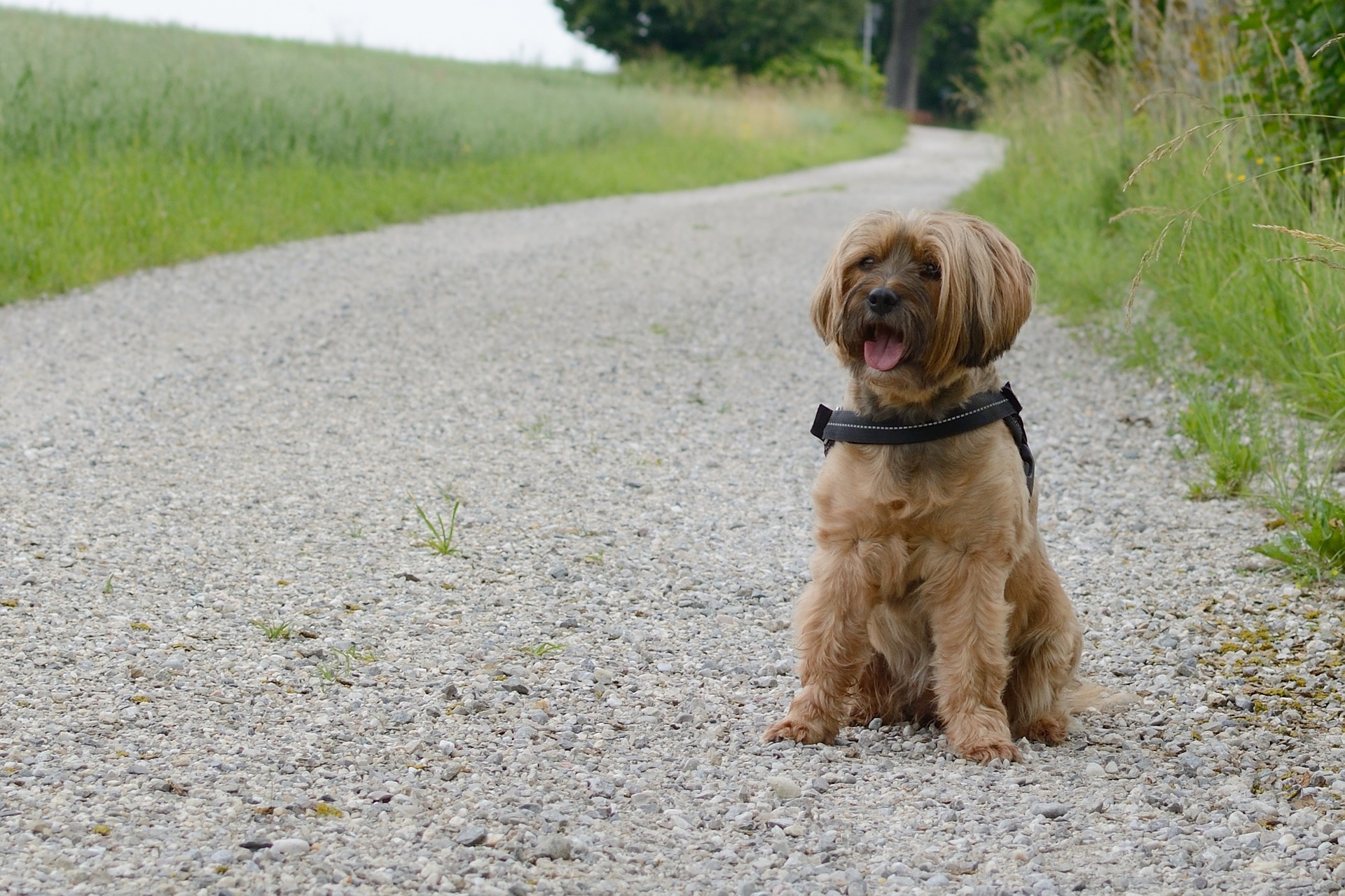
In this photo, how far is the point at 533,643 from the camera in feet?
13.9

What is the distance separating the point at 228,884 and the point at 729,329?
292 inches

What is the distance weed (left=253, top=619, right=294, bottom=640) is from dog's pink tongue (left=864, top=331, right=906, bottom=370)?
6.56ft

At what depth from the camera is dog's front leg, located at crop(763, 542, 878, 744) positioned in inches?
140

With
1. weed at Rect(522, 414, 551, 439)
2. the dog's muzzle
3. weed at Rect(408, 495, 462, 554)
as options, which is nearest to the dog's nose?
the dog's muzzle

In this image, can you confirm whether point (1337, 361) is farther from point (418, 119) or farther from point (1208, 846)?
point (418, 119)

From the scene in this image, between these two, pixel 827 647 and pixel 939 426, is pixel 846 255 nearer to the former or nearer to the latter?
pixel 939 426

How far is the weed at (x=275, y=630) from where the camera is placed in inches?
162

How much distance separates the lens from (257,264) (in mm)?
10789

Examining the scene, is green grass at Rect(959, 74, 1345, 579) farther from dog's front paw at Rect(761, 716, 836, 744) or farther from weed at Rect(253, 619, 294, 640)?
weed at Rect(253, 619, 294, 640)

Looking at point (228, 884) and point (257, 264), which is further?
point (257, 264)

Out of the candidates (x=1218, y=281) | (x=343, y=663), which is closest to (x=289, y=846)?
(x=343, y=663)

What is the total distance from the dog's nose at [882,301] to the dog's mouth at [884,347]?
48 millimetres

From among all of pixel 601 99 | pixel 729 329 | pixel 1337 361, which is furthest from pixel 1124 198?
pixel 601 99

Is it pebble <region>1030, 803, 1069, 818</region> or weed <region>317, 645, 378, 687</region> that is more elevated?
pebble <region>1030, 803, 1069, 818</region>
